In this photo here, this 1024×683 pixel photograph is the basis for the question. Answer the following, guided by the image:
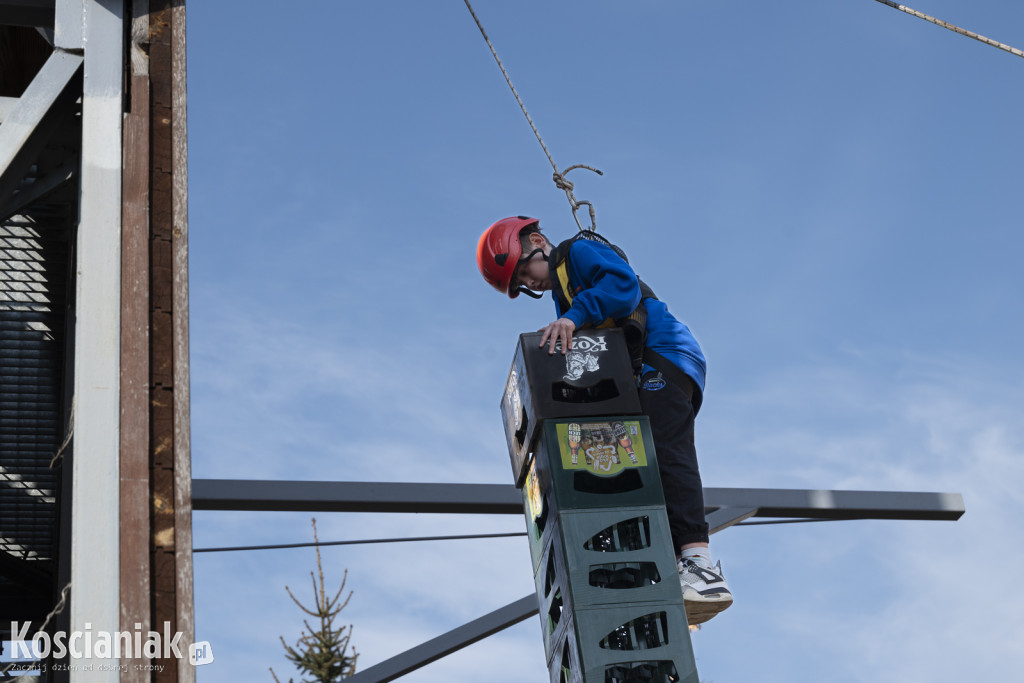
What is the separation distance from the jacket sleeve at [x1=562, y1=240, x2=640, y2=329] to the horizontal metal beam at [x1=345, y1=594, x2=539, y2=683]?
143 inches

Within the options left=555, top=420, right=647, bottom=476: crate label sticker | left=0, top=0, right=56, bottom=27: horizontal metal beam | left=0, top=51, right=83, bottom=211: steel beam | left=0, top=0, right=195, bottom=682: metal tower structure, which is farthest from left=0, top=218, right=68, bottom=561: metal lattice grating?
left=555, top=420, right=647, bottom=476: crate label sticker

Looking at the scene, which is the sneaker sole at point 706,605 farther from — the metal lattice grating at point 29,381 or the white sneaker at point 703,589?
the metal lattice grating at point 29,381

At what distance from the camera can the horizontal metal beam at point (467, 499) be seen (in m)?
8.00

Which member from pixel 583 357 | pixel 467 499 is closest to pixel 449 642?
pixel 467 499

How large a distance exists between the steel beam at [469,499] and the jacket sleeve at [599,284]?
126 inches

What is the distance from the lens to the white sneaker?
15.6 ft

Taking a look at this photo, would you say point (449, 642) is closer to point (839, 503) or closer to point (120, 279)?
point (839, 503)

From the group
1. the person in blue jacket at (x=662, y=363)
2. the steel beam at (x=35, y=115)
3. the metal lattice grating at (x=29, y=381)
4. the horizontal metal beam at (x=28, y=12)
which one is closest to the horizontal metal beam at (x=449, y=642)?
the metal lattice grating at (x=29, y=381)

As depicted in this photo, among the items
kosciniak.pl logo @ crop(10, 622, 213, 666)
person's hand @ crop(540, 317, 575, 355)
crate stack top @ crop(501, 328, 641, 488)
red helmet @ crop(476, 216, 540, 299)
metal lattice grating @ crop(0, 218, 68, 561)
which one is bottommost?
kosciniak.pl logo @ crop(10, 622, 213, 666)

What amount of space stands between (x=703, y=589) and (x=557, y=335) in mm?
1116

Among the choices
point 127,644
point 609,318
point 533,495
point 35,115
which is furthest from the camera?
point 609,318

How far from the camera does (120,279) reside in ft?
13.5

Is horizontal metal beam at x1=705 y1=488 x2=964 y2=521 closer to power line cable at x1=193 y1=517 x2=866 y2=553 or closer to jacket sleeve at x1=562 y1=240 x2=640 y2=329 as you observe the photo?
power line cable at x1=193 y1=517 x2=866 y2=553

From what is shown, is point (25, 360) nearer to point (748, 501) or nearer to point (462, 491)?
point (462, 491)
